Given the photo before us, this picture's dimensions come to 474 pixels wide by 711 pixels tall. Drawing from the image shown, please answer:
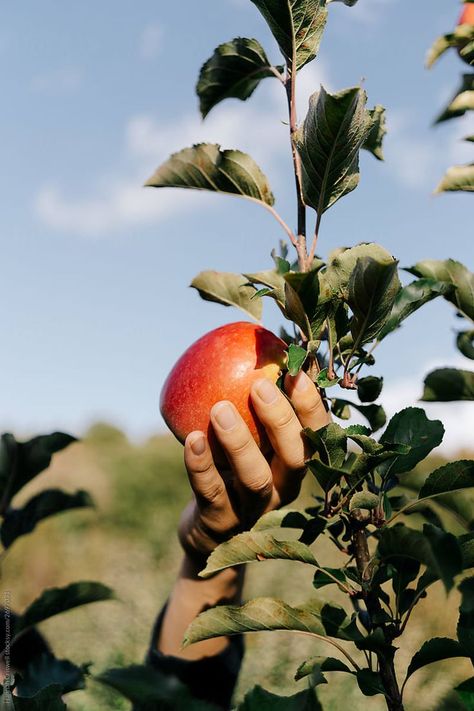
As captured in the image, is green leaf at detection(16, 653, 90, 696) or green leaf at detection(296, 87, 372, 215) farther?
green leaf at detection(16, 653, 90, 696)

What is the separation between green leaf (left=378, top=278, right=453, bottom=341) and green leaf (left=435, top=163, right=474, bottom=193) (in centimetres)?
28

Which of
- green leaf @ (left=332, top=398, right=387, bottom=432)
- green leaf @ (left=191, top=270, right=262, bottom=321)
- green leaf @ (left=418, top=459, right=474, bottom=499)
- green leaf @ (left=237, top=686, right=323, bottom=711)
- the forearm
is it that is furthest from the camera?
the forearm

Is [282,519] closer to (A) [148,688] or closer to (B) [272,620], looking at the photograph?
(B) [272,620]

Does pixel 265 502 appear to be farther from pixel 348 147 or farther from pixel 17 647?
pixel 348 147

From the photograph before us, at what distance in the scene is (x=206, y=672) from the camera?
1243 millimetres

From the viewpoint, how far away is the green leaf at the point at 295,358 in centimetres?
77

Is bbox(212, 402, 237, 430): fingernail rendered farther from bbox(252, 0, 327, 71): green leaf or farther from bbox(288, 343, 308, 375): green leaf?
bbox(252, 0, 327, 71): green leaf

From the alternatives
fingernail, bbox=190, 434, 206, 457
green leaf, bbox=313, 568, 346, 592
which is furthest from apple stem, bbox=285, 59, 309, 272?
green leaf, bbox=313, 568, 346, 592

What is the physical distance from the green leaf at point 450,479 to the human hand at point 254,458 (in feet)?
0.47

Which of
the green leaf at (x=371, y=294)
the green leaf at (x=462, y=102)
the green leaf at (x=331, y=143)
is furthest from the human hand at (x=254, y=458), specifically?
the green leaf at (x=462, y=102)

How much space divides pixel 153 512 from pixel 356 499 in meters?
6.49

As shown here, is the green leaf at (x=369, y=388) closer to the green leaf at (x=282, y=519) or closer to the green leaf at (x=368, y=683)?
the green leaf at (x=282, y=519)

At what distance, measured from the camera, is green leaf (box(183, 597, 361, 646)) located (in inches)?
30.7

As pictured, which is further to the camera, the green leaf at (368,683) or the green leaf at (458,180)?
the green leaf at (458,180)
